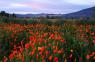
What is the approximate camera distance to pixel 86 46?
7527mm

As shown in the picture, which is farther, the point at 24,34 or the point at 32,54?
the point at 24,34

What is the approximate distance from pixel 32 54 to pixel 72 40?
2277 millimetres

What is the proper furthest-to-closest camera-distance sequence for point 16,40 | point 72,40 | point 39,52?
point 16,40 < point 72,40 < point 39,52

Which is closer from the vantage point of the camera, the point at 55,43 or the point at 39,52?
the point at 39,52

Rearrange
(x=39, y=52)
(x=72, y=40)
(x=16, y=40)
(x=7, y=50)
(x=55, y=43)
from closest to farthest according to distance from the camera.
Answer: (x=39, y=52) < (x=55, y=43) < (x=72, y=40) < (x=7, y=50) < (x=16, y=40)

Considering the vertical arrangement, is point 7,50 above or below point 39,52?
below

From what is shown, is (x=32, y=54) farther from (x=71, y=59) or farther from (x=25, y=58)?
(x=71, y=59)

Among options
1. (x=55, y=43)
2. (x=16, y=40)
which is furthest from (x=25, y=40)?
(x=55, y=43)

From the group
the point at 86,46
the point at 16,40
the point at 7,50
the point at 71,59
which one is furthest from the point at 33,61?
the point at 16,40

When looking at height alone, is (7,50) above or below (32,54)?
below

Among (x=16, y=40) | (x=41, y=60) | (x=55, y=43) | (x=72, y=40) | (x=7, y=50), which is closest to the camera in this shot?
(x=41, y=60)

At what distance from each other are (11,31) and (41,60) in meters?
5.39

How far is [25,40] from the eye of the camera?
1070 centimetres

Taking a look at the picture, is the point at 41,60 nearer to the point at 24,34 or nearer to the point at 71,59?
the point at 71,59
